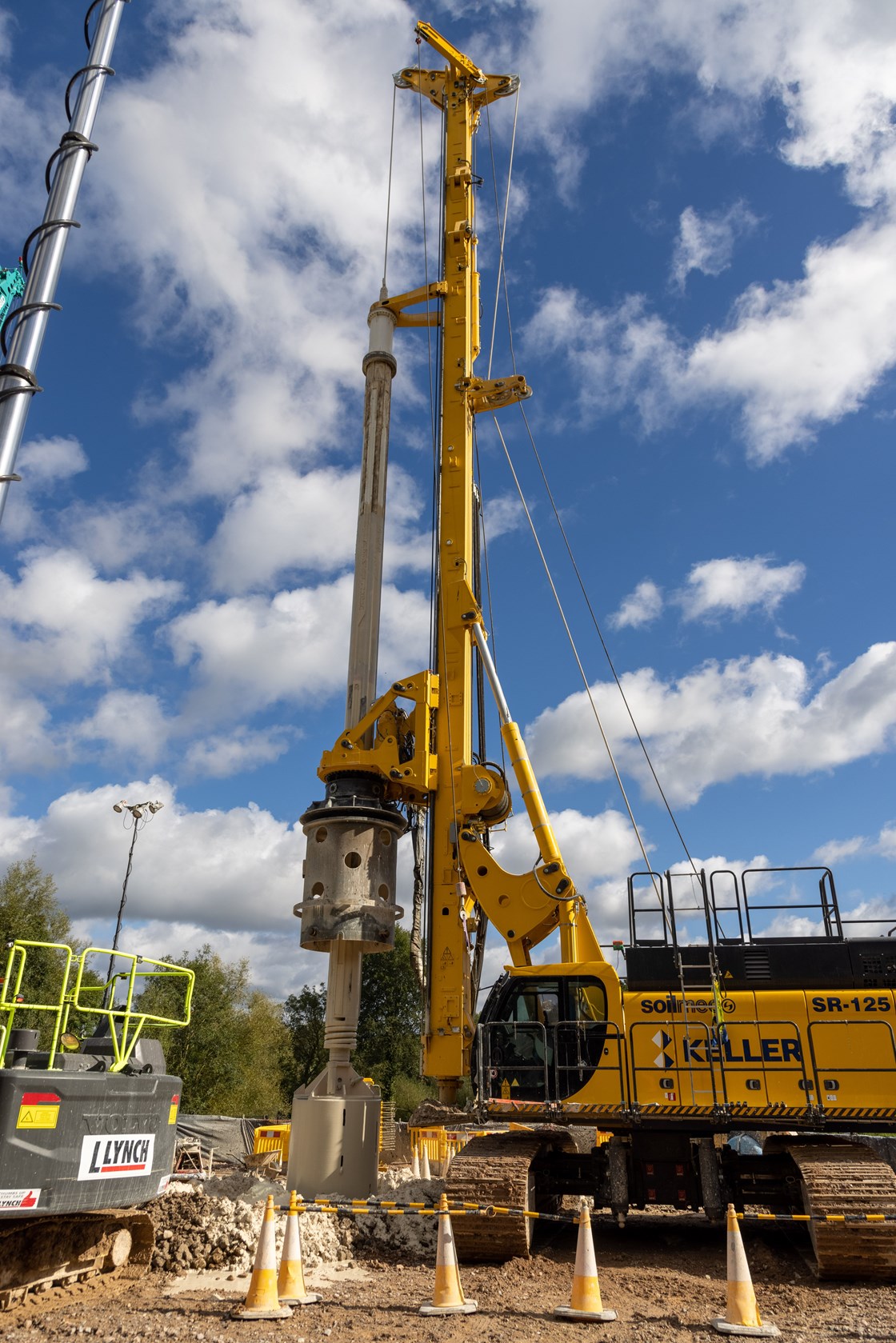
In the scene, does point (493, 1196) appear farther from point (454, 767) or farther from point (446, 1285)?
point (454, 767)

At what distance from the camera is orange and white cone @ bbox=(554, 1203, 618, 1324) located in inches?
294

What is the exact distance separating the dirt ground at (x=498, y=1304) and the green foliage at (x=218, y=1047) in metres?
38.2

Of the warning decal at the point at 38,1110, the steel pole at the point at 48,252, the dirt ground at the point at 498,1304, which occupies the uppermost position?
the steel pole at the point at 48,252

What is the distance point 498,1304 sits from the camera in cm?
803

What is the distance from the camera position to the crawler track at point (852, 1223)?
898cm

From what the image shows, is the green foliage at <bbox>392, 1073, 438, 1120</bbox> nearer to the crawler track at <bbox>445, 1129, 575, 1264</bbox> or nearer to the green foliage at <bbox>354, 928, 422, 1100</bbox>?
the green foliage at <bbox>354, 928, 422, 1100</bbox>

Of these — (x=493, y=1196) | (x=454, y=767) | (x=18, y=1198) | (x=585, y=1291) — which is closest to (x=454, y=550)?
(x=454, y=767)

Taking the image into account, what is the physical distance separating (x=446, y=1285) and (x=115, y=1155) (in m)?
3.33

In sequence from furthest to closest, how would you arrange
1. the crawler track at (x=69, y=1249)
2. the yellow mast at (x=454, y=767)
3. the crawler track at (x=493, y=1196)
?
the yellow mast at (x=454, y=767) → the crawler track at (x=493, y=1196) → the crawler track at (x=69, y=1249)

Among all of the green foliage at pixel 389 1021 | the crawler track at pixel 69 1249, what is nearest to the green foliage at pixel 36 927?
the green foliage at pixel 389 1021

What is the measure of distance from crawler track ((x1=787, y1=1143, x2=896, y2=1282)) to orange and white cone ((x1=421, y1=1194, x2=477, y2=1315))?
148 inches

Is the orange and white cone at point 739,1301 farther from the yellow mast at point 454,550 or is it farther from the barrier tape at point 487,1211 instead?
the yellow mast at point 454,550

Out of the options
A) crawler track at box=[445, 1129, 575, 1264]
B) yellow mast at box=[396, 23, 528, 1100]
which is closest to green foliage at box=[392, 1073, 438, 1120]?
yellow mast at box=[396, 23, 528, 1100]

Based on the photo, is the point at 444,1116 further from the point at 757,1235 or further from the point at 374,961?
the point at 374,961
